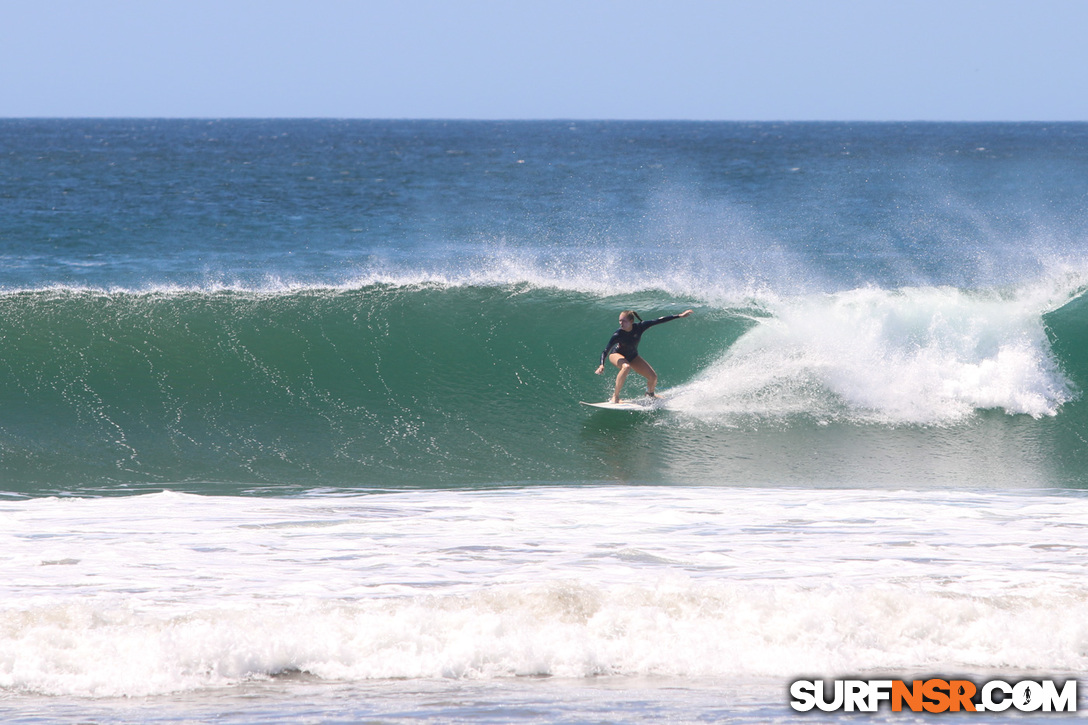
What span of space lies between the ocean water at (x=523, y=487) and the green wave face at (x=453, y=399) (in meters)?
0.05

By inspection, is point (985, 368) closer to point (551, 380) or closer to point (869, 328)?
point (869, 328)

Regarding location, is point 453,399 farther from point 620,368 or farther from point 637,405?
point 637,405

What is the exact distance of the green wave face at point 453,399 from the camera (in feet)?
28.8

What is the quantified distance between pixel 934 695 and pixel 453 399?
720cm

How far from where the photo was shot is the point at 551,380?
11.4m

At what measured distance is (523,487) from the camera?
8172mm

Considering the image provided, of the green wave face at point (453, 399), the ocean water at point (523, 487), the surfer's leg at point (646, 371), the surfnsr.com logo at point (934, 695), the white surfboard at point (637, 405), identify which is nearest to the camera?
the surfnsr.com logo at point (934, 695)

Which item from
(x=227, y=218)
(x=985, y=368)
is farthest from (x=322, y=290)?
(x=227, y=218)

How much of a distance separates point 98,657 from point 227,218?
1008 inches

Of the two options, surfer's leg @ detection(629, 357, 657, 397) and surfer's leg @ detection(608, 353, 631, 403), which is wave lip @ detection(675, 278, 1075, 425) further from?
surfer's leg @ detection(608, 353, 631, 403)

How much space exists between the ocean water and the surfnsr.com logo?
14cm

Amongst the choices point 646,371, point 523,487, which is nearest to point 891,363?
point 646,371

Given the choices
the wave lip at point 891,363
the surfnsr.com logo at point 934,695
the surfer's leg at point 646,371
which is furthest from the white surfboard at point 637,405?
the surfnsr.com logo at point 934,695

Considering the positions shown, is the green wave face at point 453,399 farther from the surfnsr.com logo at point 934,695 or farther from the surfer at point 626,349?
the surfnsr.com logo at point 934,695
